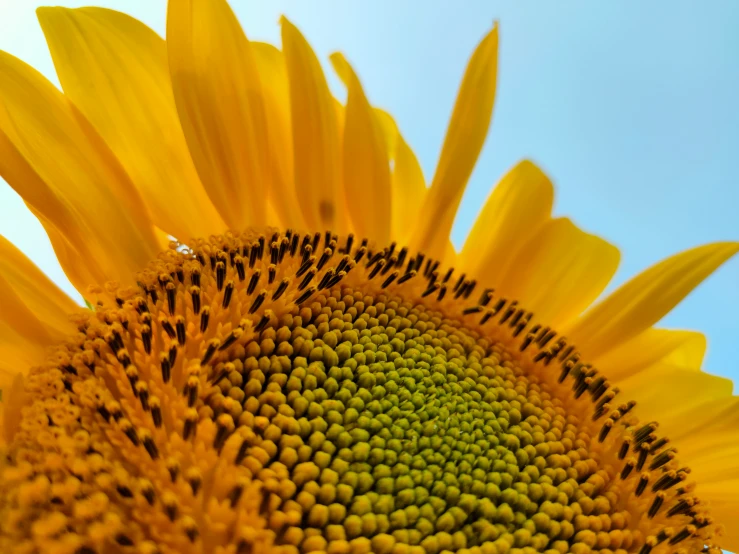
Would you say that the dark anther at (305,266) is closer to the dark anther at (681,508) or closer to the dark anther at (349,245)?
the dark anther at (349,245)

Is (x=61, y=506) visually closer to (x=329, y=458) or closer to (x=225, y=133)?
(x=329, y=458)

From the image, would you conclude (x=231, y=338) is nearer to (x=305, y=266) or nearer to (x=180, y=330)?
(x=180, y=330)

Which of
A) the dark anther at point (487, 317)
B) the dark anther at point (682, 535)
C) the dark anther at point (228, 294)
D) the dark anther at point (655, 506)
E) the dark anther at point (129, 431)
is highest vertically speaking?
the dark anther at point (487, 317)

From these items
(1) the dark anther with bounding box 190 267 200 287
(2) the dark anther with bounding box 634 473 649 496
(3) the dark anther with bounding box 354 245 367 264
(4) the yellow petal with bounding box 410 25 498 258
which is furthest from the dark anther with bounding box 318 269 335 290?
(2) the dark anther with bounding box 634 473 649 496

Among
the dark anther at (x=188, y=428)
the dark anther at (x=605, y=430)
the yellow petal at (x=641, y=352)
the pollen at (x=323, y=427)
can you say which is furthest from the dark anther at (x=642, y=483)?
the dark anther at (x=188, y=428)

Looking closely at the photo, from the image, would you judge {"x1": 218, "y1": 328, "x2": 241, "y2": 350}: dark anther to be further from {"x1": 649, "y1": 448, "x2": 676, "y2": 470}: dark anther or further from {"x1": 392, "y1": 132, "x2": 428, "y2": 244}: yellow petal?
{"x1": 649, "y1": 448, "x2": 676, "y2": 470}: dark anther
